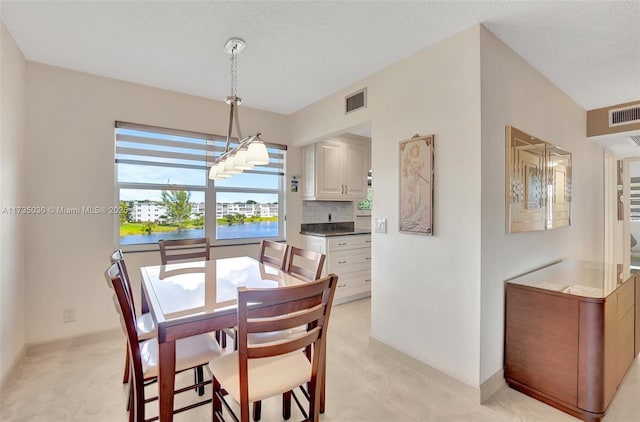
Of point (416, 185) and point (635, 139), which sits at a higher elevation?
point (635, 139)

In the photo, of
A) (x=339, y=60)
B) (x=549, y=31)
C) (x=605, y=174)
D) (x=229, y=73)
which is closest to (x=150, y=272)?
(x=229, y=73)

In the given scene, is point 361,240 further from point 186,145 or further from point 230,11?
point 230,11

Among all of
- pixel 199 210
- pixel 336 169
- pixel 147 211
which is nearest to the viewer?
pixel 147 211

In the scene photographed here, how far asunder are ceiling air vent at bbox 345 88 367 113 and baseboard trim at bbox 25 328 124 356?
306 centimetres

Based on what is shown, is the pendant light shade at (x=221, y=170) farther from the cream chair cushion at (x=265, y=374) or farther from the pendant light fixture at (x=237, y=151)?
the cream chair cushion at (x=265, y=374)

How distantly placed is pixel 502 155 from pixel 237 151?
1.81 metres

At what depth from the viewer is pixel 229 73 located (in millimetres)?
2643

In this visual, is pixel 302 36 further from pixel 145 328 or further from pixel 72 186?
pixel 72 186

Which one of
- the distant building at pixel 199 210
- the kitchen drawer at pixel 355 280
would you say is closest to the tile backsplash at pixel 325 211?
the distant building at pixel 199 210

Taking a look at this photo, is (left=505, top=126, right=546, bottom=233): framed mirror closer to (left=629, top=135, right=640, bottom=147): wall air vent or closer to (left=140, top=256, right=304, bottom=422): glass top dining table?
(left=140, top=256, right=304, bottom=422): glass top dining table

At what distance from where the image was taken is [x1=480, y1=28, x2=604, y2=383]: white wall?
1926mm

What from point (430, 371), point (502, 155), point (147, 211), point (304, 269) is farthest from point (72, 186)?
point (502, 155)

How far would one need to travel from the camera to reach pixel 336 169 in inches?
160

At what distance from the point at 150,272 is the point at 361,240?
8.37ft
